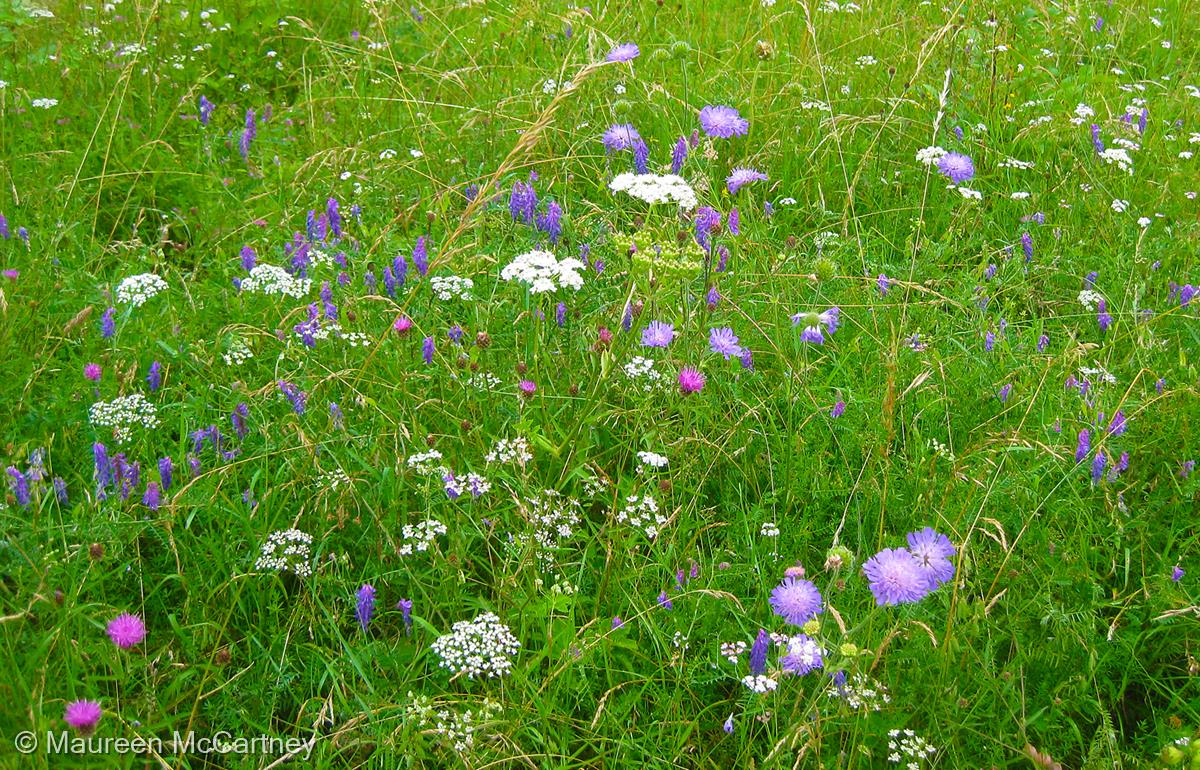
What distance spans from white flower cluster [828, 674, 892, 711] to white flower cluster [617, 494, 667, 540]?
1.40 feet

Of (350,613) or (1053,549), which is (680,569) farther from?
(1053,549)

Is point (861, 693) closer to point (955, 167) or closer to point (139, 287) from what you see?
point (955, 167)

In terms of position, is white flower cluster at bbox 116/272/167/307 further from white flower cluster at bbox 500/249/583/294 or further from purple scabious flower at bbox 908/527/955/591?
purple scabious flower at bbox 908/527/955/591

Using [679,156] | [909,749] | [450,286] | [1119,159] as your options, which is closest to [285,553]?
[450,286]

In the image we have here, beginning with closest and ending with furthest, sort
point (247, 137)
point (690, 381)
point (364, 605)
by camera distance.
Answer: point (364, 605) < point (690, 381) < point (247, 137)

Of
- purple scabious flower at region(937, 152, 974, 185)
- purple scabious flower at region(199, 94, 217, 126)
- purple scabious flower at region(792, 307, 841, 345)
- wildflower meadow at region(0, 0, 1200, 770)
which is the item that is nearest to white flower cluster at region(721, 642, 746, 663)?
wildflower meadow at region(0, 0, 1200, 770)

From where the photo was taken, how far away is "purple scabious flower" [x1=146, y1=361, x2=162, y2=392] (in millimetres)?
2176

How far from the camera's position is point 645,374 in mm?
2043

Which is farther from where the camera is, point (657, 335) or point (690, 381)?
point (657, 335)

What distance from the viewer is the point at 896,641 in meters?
1.71

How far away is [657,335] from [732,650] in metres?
0.70

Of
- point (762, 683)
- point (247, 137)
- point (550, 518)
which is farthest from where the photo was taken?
point (247, 137)

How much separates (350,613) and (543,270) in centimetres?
77

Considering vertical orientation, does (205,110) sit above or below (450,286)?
below
